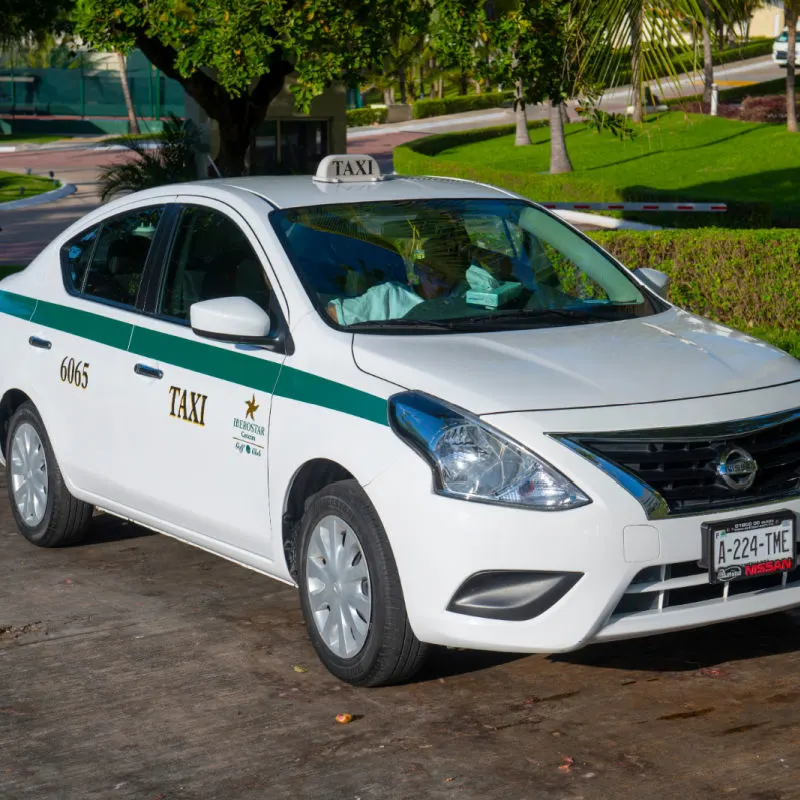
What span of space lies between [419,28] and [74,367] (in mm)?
7916

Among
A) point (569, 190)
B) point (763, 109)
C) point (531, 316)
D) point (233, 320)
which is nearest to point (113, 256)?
point (233, 320)

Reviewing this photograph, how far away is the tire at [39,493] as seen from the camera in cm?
695

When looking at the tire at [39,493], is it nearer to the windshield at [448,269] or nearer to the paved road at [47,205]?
the windshield at [448,269]

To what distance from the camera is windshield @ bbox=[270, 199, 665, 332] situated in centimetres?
561

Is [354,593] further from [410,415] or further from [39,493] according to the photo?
[39,493]

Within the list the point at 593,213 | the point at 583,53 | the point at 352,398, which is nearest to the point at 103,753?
the point at 352,398

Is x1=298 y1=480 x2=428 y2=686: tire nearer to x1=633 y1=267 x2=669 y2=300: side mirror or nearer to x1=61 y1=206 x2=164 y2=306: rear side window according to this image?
x1=61 y1=206 x2=164 y2=306: rear side window

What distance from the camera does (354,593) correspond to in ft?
16.6

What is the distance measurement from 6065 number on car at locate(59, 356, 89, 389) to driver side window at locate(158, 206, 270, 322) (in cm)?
59

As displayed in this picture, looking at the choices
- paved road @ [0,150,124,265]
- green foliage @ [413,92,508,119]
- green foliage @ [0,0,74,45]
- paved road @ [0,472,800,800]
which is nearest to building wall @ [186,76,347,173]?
paved road @ [0,150,124,265]

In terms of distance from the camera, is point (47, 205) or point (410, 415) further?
point (47, 205)

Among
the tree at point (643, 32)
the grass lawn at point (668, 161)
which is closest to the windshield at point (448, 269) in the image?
the tree at point (643, 32)

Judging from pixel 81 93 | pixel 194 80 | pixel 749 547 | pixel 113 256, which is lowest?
pixel 749 547

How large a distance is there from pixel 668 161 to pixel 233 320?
3889cm
